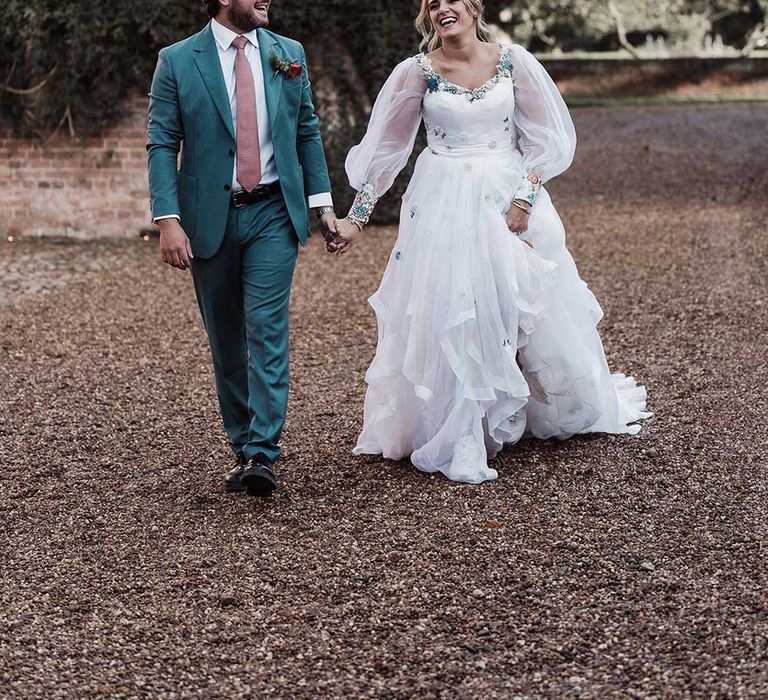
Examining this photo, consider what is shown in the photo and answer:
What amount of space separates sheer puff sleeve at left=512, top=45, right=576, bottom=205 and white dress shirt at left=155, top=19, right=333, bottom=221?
99cm

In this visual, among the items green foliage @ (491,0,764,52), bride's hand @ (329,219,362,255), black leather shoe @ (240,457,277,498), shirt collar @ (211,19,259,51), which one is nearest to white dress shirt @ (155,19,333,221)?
shirt collar @ (211,19,259,51)

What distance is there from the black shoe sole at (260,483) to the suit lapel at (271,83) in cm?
123

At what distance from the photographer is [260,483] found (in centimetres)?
462

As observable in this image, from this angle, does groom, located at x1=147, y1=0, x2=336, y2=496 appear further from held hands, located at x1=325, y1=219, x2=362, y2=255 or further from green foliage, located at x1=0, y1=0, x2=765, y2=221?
green foliage, located at x1=0, y1=0, x2=765, y2=221

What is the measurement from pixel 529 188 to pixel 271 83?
1082mm

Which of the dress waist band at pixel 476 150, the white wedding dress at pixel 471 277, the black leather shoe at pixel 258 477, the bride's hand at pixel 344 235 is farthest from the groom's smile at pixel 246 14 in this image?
the black leather shoe at pixel 258 477

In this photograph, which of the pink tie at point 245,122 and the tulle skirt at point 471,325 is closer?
the pink tie at point 245,122

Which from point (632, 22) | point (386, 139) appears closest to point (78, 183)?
point (386, 139)

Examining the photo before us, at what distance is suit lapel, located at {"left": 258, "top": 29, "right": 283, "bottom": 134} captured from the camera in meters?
4.50

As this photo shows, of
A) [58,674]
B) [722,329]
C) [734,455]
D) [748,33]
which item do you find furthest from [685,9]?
[58,674]

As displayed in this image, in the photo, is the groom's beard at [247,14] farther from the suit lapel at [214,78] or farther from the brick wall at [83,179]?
the brick wall at [83,179]

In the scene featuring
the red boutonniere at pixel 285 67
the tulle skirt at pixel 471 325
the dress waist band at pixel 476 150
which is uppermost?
the red boutonniere at pixel 285 67

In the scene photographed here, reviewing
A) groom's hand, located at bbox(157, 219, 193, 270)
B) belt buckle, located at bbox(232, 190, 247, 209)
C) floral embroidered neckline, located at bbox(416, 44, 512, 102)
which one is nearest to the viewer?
groom's hand, located at bbox(157, 219, 193, 270)

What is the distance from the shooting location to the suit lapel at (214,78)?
14.6 ft
